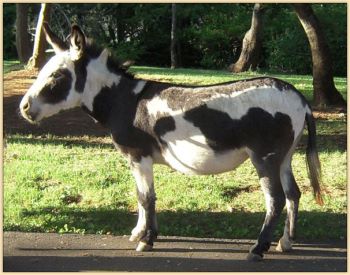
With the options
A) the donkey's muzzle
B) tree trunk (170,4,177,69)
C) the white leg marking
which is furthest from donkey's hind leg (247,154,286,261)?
tree trunk (170,4,177,69)

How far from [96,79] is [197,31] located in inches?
1112

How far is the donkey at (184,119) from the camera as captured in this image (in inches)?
227

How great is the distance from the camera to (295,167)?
366 inches

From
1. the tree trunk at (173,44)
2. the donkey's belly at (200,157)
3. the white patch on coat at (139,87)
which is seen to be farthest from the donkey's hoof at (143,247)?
the tree trunk at (173,44)

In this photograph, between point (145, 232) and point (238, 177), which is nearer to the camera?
point (145, 232)

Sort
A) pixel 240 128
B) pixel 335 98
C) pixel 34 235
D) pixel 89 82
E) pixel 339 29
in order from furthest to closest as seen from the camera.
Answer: pixel 339 29
pixel 335 98
pixel 34 235
pixel 89 82
pixel 240 128

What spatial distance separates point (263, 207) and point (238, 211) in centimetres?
35

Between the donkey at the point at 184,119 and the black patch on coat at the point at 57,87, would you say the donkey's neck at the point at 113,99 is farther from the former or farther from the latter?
the black patch on coat at the point at 57,87

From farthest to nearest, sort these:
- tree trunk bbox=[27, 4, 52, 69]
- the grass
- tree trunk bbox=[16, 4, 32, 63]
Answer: tree trunk bbox=[16, 4, 32, 63] < tree trunk bbox=[27, 4, 52, 69] < the grass

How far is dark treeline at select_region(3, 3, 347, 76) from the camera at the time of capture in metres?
29.4

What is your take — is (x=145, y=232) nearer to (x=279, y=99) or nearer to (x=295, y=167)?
(x=279, y=99)

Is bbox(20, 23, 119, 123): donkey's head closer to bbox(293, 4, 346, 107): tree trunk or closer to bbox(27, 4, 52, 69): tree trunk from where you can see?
bbox(293, 4, 346, 107): tree trunk

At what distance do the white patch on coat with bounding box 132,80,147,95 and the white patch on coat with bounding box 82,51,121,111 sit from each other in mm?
214

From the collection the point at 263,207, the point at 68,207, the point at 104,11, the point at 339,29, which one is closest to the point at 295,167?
the point at 263,207
